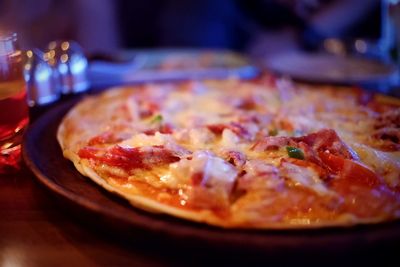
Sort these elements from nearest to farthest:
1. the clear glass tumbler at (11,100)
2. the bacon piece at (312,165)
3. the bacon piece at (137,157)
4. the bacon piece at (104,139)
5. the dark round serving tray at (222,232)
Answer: the dark round serving tray at (222,232)
the bacon piece at (312,165)
the bacon piece at (137,157)
the clear glass tumbler at (11,100)
the bacon piece at (104,139)

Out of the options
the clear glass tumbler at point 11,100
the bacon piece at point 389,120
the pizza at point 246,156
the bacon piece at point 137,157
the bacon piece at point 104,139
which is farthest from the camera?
the bacon piece at point 389,120

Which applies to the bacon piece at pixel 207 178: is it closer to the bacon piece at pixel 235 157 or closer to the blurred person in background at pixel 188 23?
the bacon piece at pixel 235 157

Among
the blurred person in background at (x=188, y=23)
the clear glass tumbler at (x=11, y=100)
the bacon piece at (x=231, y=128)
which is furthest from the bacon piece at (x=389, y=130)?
the blurred person in background at (x=188, y=23)

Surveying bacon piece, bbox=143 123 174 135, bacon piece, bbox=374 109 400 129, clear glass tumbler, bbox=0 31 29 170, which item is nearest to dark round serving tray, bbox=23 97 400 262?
clear glass tumbler, bbox=0 31 29 170

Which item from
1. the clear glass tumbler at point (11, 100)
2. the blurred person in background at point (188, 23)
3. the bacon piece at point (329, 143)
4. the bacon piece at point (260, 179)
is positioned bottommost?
the blurred person in background at point (188, 23)

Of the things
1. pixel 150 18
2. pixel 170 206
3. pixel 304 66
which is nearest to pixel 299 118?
pixel 170 206

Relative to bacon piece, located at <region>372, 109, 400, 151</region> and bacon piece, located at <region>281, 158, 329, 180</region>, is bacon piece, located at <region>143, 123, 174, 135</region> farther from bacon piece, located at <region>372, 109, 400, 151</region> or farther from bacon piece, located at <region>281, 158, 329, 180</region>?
bacon piece, located at <region>372, 109, 400, 151</region>
